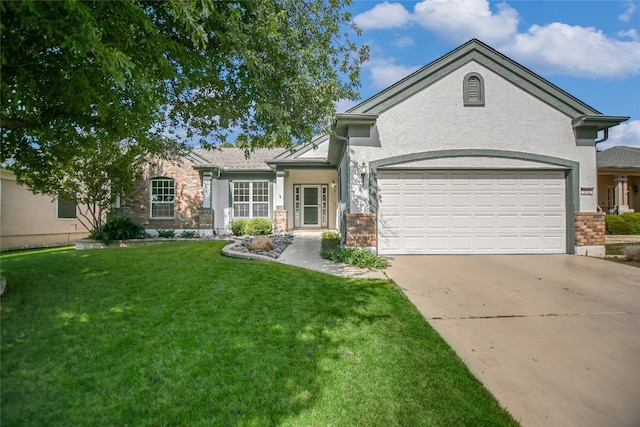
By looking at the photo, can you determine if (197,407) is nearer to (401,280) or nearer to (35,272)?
(401,280)

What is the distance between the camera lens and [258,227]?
15.3 m

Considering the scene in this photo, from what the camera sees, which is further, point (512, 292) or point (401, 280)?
point (401, 280)

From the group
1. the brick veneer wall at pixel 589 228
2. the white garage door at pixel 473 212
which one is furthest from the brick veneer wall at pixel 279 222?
the brick veneer wall at pixel 589 228

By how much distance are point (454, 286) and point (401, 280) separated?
40.3 inches

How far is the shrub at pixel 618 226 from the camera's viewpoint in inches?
599

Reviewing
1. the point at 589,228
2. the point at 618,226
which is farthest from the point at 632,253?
the point at 618,226

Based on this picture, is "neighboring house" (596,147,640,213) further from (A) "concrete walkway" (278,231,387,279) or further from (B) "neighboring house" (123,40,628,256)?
(A) "concrete walkway" (278,231,387,279)

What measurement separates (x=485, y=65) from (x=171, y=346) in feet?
34.0

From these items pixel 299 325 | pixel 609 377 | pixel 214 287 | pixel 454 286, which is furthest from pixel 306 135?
pixel 609 377

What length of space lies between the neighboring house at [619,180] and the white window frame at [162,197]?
23.1 metres

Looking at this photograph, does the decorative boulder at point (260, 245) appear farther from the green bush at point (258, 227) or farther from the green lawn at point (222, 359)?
the green bush at point (258, 227)

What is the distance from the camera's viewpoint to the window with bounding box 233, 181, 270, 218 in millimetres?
16500

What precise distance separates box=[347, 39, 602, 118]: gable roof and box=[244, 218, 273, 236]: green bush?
8.48 metres

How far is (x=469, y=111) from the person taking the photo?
9.14 m
